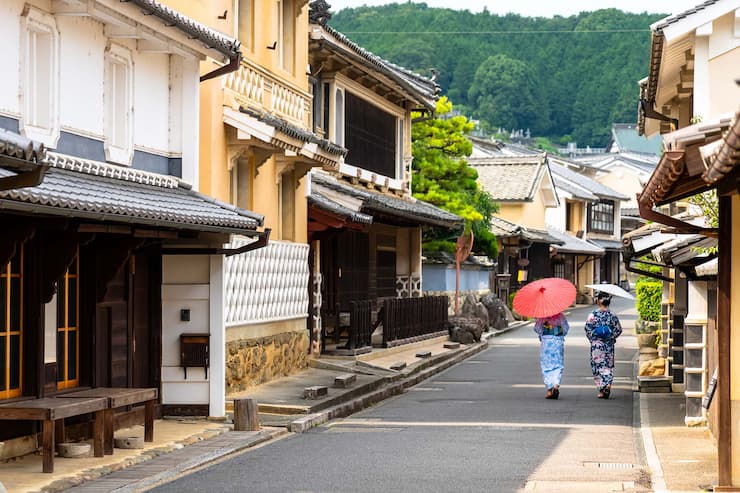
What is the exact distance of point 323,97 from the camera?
99.2 feet

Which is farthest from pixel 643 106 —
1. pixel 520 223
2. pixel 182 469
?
pixel 520 223

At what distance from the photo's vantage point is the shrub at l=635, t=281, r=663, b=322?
33031 millimetres

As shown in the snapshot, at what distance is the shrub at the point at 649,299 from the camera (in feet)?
108

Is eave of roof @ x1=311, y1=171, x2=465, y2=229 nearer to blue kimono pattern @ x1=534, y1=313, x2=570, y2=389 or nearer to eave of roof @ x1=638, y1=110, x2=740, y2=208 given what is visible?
blue kimono pattern @ x1=534, y1=313, x2=570, y2=389

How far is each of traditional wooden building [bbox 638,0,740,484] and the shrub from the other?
6.98 metres

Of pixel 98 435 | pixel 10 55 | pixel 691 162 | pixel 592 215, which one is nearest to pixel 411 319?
pixel 98 435

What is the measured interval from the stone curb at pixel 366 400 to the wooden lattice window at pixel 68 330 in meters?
3.61

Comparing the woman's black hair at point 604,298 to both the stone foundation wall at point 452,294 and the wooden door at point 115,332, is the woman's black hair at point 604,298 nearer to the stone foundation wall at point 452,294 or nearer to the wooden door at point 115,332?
the wooden door at point 115,332

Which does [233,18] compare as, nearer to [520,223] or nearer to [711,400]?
[711,400]

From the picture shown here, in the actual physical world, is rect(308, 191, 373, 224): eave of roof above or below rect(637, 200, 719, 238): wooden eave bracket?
above

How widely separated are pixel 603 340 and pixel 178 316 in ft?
27.1

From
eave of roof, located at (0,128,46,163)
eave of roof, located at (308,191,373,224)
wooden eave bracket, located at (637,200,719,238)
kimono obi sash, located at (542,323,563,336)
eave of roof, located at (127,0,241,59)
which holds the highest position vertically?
eave of roof, located at (127,0,241,59)

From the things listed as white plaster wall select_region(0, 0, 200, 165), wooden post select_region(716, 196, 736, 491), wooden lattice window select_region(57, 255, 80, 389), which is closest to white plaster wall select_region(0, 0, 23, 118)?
white plaster wall select_region(0, 0, 200, 165)

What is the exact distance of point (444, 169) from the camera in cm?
4366
